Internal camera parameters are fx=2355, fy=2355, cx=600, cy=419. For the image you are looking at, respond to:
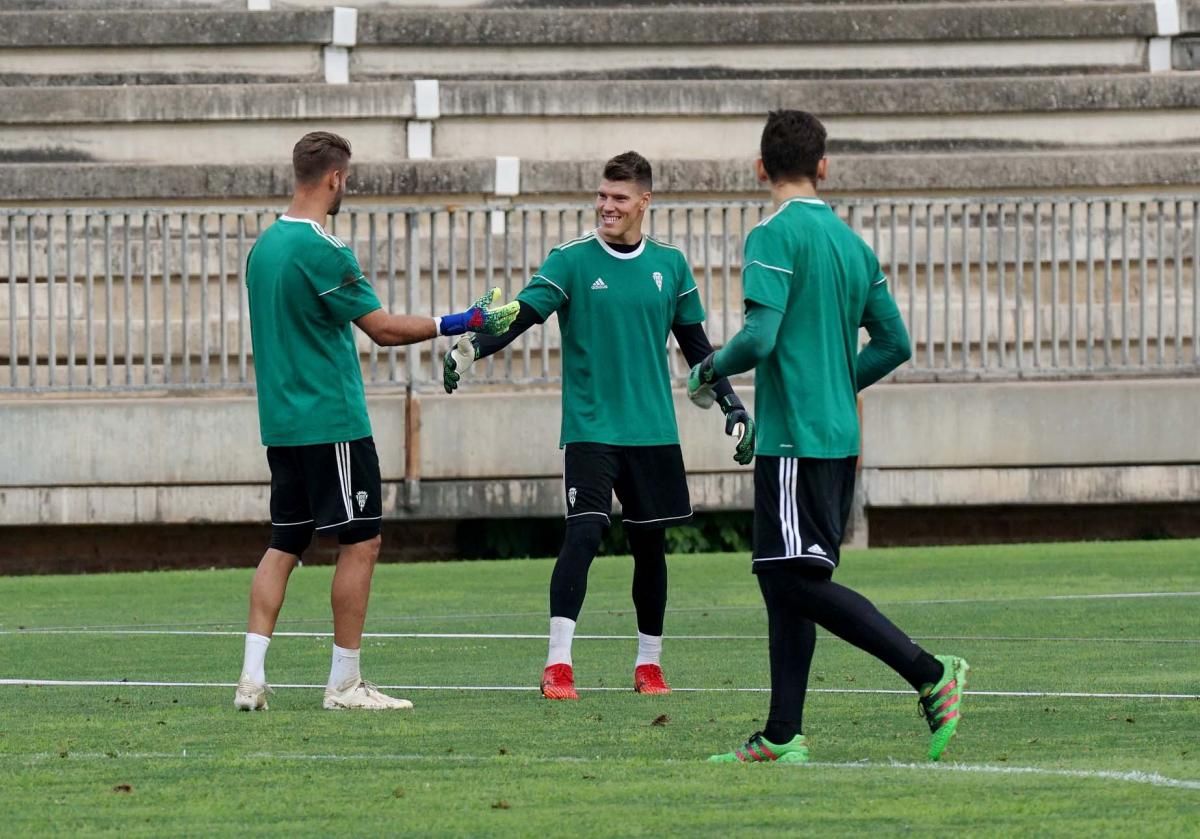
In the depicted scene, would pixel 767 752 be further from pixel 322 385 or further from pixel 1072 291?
pixel 1072 291

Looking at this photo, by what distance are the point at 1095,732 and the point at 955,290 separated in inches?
391

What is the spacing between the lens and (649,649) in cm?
851

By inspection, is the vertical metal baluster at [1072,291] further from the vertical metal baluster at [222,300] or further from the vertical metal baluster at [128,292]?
the vertical metal baluster at [128,292]

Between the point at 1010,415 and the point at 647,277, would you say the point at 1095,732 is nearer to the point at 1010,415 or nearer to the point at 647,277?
the point at 647,277

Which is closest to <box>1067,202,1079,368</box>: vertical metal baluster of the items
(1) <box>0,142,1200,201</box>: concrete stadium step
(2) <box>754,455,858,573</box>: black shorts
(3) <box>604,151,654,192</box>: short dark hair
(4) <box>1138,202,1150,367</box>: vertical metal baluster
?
(4) <box>1138,202,1150,367</box>: vertical metal baluster

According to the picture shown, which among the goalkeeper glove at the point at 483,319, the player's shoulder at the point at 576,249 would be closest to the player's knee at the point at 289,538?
the goalkeeper glove at the point at 483,319

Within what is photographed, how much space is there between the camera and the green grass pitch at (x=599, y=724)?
219 inches

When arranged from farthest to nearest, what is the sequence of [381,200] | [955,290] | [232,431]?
[381,200]
[955,290]
[232,431]

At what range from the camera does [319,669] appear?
31.2ft

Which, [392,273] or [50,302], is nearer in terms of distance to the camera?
[50,302]

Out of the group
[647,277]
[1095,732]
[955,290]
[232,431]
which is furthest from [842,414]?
[955,290]

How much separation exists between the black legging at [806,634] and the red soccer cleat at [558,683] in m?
1.69

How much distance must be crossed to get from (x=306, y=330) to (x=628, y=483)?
4.59ft

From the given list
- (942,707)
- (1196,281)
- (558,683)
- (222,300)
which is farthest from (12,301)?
(942,707)
